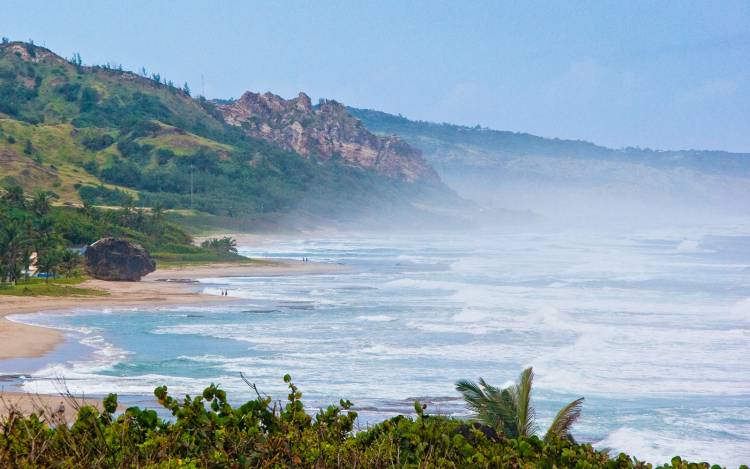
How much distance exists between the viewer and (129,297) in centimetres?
6262

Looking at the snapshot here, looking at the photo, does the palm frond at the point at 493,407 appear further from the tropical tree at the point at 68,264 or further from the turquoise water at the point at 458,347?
the tropical tree at the point at 68,264

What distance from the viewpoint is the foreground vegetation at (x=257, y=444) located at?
12.4 metres

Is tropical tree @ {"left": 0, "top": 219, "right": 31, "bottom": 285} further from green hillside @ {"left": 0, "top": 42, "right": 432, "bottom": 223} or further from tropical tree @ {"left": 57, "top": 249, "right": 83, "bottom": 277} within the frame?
green hillside @ {"left": 0, "top": 42, "right": 432, "bottom": 223}

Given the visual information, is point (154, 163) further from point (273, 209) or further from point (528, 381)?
point (528, 381)

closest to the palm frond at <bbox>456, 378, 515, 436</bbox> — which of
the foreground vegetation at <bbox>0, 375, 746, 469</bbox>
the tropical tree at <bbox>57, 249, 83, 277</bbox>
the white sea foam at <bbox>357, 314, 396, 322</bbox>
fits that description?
the foreground vegetation at <bbox>0, 375, 746, 469</bbox>

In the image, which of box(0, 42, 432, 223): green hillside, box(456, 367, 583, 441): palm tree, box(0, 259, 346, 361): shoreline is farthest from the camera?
box(0, 42, 432, 223): green hillside

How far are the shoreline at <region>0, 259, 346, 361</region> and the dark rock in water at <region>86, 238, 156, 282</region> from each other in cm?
121

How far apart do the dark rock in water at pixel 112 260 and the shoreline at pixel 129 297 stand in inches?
47.7

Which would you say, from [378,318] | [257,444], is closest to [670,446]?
[257,444]

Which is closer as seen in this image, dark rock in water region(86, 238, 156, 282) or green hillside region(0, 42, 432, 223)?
dark rock in water region(86, 238, 156, 282)

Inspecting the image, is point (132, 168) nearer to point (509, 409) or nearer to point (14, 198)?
point (14, 198)

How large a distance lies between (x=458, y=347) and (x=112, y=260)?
36.4 meters

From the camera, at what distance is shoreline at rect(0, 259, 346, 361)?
141ft

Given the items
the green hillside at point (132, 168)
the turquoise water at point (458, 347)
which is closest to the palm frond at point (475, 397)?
the turquoise water at point (458, 347)
